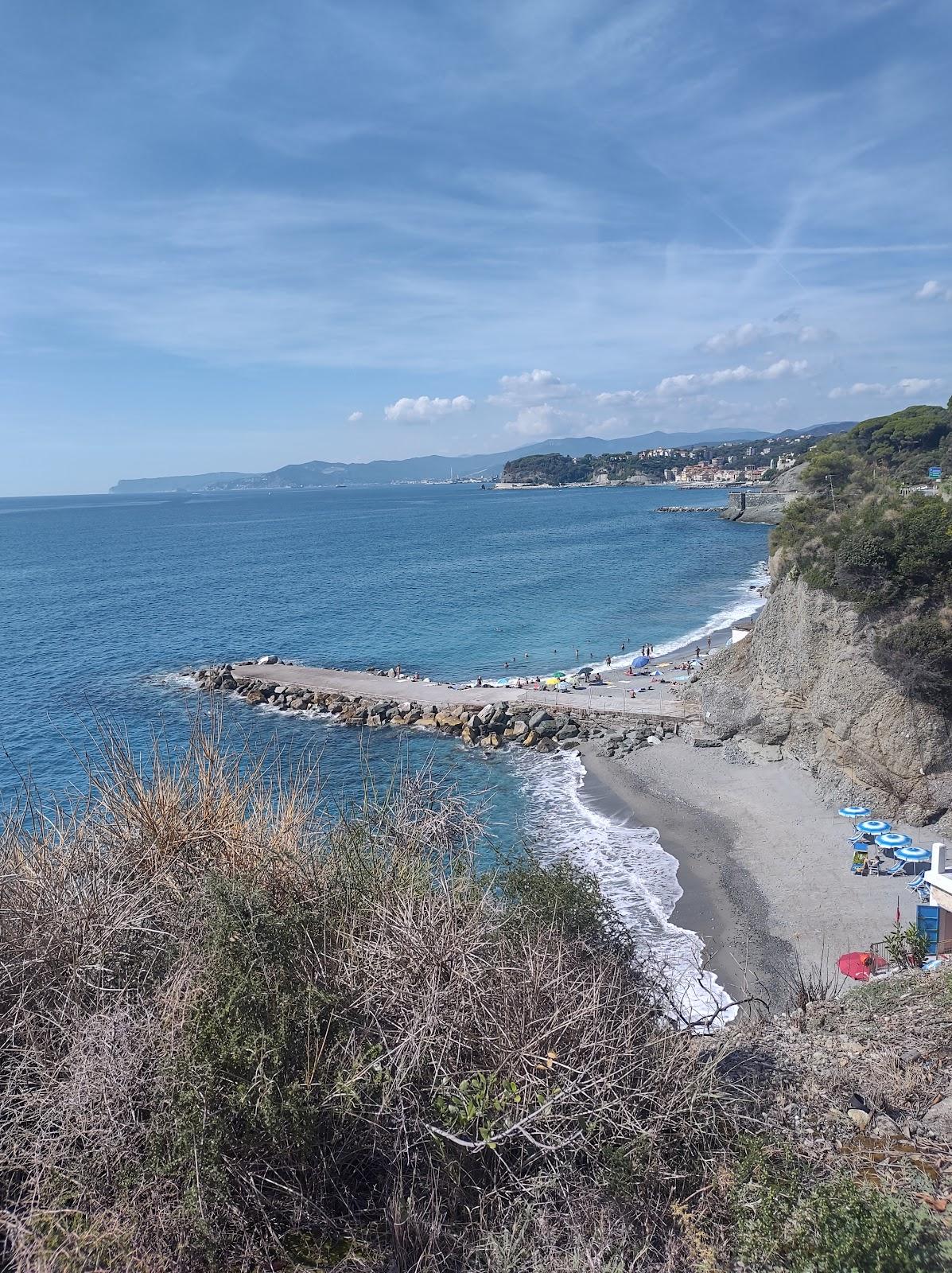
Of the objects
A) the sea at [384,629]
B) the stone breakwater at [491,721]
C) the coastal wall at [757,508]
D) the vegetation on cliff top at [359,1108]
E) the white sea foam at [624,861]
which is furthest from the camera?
the coastal wall at [757,508]

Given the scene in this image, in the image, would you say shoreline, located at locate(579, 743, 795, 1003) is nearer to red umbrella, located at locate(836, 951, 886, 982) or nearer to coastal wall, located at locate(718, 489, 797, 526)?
red umbrella, located at locate(836, 951, 886, 982)

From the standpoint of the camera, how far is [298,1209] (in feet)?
15.2

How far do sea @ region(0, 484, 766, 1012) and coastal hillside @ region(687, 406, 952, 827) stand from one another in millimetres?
6308

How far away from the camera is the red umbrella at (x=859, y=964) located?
13.5m

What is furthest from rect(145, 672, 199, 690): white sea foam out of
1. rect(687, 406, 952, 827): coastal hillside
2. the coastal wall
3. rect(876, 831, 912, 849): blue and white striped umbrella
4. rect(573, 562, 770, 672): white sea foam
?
the coastal wall

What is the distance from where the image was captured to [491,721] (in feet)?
100

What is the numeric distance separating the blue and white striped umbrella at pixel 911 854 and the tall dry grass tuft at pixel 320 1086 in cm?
1422

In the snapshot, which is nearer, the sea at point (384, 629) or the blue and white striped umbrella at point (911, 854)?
the blue and white striped umbrella at point (911, 854)

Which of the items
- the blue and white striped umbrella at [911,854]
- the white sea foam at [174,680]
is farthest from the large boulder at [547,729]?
the white sea foam at [174,680]

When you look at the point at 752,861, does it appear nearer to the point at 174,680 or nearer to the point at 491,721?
the point at 491,721

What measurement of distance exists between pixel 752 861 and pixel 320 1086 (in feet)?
56.6

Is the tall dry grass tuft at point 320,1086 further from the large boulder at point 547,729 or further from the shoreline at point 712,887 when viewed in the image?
the large boulder at point 547,729

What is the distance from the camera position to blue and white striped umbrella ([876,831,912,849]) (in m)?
18.3

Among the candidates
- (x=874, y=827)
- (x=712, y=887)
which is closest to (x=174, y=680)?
(x=712, y=887)
